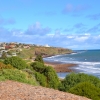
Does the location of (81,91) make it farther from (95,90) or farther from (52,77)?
(52,77)

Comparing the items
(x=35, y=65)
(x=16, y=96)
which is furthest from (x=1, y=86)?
(x=35, y=65)

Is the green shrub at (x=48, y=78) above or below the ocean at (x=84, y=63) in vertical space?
above

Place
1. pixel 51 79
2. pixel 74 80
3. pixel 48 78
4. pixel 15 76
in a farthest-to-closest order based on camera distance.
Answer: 1. pixel 48 78
2. pixel 51 79
3. pixel 15 76
4. pixel 74 80

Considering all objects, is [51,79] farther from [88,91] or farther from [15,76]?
[88,91]

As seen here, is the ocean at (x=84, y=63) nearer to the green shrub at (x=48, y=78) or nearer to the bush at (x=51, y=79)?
the green shrub at (x=48, y=78)

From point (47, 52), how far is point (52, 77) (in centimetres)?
17179

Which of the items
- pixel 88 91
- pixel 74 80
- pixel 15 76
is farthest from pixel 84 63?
pixel 88 91

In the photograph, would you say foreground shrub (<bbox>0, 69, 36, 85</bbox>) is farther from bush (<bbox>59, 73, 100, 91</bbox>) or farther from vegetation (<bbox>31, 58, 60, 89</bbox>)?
vegetation (<bbox>31, 58, 60, 89</bbox>)

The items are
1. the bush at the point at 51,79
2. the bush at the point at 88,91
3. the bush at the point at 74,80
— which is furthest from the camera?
the bush at the point at 51,79

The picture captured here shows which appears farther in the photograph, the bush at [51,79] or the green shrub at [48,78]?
the bush at [51,79]

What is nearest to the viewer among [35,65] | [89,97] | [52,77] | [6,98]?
[6,98]

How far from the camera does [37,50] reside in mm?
188000

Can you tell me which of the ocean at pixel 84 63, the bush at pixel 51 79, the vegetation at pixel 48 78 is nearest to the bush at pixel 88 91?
the vegetation at pixel 48 78

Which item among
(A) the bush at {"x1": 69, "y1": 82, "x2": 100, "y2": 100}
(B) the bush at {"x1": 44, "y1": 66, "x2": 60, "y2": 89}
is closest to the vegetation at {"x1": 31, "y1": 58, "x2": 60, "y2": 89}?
(B) the bush at {"x1": 44, "y1": 66, "x2": 60, "y2": 89}
